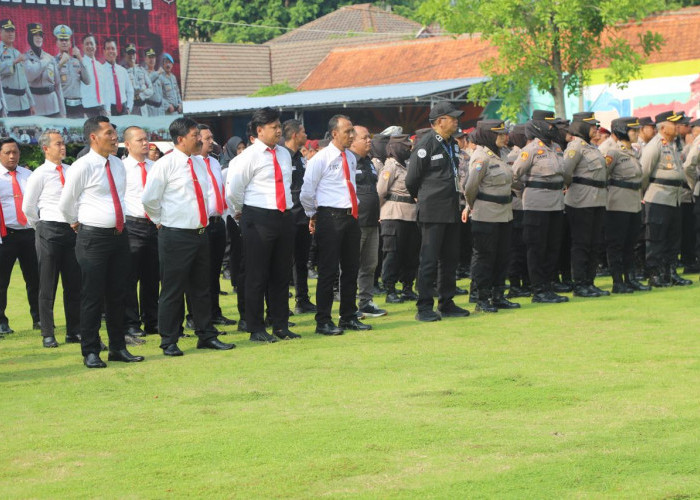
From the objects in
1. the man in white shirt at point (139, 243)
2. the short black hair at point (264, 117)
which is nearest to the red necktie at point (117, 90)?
the man in white shirt at point (139, 243)

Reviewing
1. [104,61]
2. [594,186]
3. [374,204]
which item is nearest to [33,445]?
[374,204]

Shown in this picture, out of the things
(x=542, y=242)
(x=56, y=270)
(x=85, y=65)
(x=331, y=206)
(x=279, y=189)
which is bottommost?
(x=542, y=242)

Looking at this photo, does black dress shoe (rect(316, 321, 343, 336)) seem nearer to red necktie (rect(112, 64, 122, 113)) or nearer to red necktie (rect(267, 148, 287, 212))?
red necktie (rect(267, 148, 287, 212))

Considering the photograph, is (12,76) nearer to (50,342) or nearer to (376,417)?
(50,342)

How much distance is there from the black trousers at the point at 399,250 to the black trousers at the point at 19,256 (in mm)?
4022

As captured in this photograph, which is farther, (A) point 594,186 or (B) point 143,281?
(A) point 594,186

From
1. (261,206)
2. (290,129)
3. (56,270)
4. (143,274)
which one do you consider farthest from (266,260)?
(56,270)

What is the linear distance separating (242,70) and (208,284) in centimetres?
4426

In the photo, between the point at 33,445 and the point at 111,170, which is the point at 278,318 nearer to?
the point at 111,170

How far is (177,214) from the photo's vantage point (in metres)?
9.12

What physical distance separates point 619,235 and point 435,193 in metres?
3.04

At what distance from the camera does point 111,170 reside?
350 inches

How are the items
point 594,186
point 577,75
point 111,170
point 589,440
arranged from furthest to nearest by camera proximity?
point 577,75
point 594,186
point 111,170
point 589,440

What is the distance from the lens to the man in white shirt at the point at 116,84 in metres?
27.0
